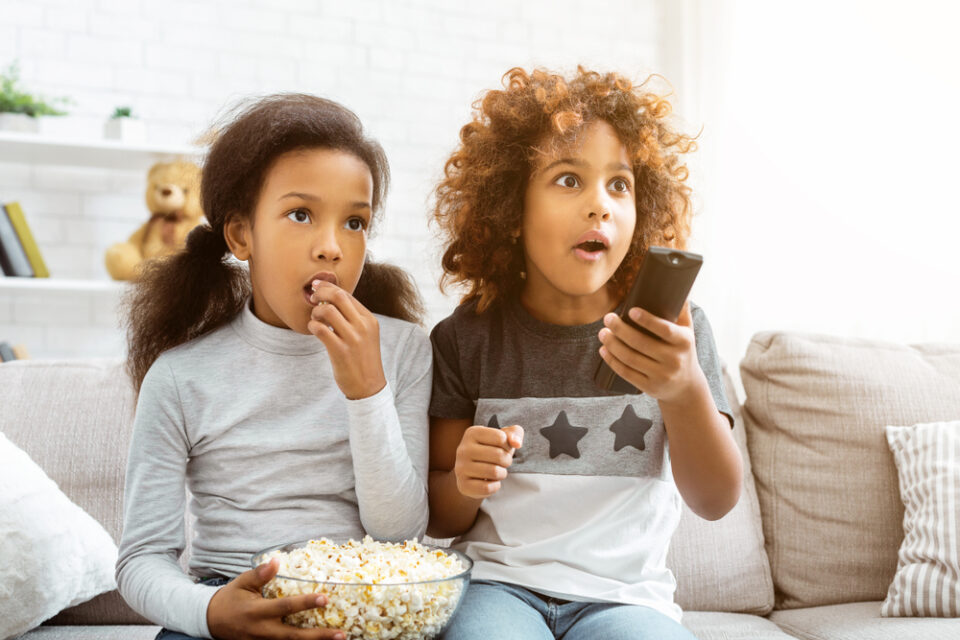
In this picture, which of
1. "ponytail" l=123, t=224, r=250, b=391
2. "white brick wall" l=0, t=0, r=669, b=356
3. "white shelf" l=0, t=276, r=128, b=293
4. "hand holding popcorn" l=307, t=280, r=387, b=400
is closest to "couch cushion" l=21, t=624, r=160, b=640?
"ponytail" l=123, t=224, r=250, b=391

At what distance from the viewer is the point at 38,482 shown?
1.35 m

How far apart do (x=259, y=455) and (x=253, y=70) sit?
220cm

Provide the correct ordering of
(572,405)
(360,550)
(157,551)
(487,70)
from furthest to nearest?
(487,70)
(572,405)
(157,551)
(360,550)

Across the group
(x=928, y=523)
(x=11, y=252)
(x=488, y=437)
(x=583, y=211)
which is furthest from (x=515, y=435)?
(x=11, y=252)

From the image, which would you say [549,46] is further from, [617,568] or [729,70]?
[617,568]

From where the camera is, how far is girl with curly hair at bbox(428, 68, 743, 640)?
1094 millimetres

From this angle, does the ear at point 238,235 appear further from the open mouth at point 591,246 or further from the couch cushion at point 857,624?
the couch cushion at point 857,624

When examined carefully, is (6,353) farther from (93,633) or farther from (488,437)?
(488,437)

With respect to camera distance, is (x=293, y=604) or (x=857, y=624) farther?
(x=857, y=624)

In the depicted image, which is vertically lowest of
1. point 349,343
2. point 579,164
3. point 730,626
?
point 730,626

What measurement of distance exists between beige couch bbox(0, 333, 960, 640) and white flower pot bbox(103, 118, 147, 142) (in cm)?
126

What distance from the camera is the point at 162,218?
2.71 m

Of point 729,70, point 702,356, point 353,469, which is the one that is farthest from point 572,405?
point 729,70

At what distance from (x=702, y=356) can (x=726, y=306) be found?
1825 mm
